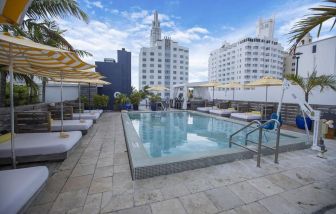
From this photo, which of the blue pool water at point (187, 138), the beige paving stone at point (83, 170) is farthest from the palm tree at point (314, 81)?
the beige paving stone at point (83, 170)

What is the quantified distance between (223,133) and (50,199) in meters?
6.43

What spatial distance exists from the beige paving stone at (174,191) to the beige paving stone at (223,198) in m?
0.36

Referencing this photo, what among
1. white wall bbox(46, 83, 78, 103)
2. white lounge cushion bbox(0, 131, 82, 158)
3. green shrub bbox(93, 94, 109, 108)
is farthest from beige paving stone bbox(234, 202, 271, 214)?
white wall bbox(46, 83, 78, 103)

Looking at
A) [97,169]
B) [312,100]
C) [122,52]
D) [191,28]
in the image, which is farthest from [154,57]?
[97,169]

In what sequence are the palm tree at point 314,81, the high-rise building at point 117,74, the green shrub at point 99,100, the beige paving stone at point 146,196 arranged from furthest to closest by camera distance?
the high-rise building at point 117,74, the green shrub at point 99,100, the palm tree at point 314,81, the beige paving stone at point 146,196

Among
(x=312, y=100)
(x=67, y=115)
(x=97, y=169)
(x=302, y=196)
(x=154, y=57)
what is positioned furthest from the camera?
(x=154, y=57)

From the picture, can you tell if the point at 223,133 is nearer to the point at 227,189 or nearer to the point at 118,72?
the point at 227,189

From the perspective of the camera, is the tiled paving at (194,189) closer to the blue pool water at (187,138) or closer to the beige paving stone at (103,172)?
the beige paving stone at (103,172)

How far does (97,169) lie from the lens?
10.7 feet

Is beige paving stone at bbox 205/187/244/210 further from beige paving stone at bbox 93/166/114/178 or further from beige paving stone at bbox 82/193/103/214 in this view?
beige paving stone at bbox 93/166/114/178

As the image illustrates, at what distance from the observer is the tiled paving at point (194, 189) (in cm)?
220

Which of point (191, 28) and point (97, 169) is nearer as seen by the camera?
point (97, 169)

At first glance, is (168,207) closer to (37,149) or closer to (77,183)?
(77,183)

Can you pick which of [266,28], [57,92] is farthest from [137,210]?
[266,28]
